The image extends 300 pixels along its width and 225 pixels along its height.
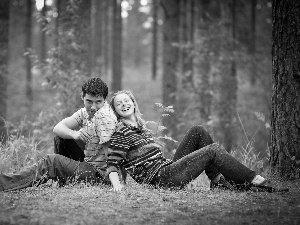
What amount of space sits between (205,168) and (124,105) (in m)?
1.21

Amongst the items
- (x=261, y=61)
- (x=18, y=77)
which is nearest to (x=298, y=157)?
(x=261, y=61)

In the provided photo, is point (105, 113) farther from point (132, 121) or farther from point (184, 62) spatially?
point (184, 62)

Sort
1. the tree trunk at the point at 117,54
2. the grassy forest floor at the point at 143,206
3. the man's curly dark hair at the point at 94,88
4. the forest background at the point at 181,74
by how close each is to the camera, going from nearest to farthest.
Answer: the grassy forest floor at the point at 143,206
the man's curly dark hair at the point at 94,88
the forest background at the point at 181,74
the tree trunk at the point at 117,54

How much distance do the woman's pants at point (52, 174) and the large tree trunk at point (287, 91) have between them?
2345mm

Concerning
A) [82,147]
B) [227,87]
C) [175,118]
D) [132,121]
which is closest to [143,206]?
[132,121]

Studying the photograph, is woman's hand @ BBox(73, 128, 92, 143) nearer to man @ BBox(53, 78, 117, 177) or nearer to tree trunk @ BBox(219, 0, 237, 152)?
man @ BBox(53, 78, 117, 177)

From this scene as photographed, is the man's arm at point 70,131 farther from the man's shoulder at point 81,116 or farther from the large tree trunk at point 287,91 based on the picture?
the large tree trunk at point 287,91

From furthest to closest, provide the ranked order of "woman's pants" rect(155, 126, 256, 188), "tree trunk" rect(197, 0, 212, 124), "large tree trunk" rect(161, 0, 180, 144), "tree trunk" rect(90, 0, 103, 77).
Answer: "tree trunk" rect(90, 0, 103, 77)
"tree trunk" rect(197, 0, 212, 124)
"large tree trunk" rect(161, 0, 180, 144)
"woman's pants" rect(155, 126, 256, 188)

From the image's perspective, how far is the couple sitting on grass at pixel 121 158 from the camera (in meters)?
4.42

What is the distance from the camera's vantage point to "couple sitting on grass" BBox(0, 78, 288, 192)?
4422 millimetres

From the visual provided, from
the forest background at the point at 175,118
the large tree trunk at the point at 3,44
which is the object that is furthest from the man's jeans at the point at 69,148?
the large tree trunk at the point at 3,44

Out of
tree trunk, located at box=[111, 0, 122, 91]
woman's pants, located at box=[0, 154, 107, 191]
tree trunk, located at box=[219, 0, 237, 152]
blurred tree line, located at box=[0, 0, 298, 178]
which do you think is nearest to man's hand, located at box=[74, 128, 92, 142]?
woman's pants, located at box=[0, 154, 107, 191]

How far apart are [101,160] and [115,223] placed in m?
1.66

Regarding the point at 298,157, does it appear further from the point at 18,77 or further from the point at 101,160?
the point at 18,77
